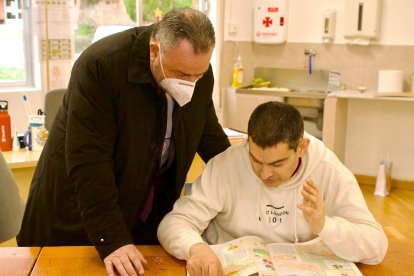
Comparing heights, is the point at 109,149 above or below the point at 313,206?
above

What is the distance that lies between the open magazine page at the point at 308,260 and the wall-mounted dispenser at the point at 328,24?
3681 mm

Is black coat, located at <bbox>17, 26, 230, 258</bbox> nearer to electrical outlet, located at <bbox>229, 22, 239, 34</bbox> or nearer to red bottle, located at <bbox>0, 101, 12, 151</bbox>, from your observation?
red bottle, located at <bbox>0, 101, 12, 151</bbox>

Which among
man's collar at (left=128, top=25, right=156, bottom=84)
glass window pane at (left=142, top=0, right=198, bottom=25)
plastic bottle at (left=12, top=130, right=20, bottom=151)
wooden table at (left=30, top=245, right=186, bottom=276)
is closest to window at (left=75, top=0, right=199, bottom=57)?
glass window pane at (left=142, top=0, right=198, bottom=25)

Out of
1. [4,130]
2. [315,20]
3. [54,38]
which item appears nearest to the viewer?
[4,130]

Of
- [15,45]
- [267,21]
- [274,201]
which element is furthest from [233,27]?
[274,201]

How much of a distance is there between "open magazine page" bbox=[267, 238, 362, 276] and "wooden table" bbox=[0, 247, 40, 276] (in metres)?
0.70

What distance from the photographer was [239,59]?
547 cm

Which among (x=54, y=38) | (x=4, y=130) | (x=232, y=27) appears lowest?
(x=4, y=130)

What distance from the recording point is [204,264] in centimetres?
149

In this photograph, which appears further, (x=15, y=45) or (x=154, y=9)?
(x=154, y=9)

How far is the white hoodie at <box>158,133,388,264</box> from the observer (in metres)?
1.62

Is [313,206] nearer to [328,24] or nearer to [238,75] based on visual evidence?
[328,24]

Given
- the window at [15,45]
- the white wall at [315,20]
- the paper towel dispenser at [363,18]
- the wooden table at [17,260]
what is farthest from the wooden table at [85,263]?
the white wall at [315,20]

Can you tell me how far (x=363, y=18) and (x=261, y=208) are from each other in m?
3.58
